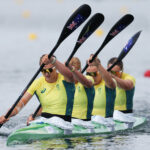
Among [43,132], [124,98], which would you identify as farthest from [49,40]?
[43,132]

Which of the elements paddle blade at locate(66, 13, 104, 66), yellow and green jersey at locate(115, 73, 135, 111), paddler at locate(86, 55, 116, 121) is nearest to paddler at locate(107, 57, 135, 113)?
yellow and green jersey at locate(115, 73, 135, 111)

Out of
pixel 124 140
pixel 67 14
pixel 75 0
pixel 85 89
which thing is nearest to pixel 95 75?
pixel 85 89

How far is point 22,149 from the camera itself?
11094 millimetres

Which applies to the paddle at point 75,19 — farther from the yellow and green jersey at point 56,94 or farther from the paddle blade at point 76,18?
the yellow and green jersey at point 56,94

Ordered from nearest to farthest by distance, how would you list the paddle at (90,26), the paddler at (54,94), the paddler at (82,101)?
the paddler at (54,94), the paddle at (90,26), the paddler at (82,101)

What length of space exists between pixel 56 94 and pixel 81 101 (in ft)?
3.41

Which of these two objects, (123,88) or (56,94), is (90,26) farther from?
(123,88)

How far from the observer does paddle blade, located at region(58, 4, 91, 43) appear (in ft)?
39.9

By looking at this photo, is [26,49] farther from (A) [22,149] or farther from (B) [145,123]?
(A) [22,149]

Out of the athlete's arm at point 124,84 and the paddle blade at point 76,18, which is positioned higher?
the paddle blade at point 76,18

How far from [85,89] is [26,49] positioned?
70.2 ft

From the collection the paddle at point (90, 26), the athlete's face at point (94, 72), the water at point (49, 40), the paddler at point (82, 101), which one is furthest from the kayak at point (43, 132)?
the water at point (49, 40)

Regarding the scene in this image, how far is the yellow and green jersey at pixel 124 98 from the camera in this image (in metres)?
14.4

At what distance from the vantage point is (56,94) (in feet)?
39.6
